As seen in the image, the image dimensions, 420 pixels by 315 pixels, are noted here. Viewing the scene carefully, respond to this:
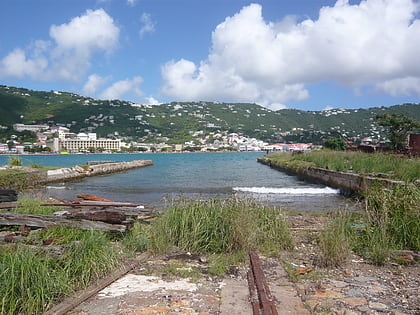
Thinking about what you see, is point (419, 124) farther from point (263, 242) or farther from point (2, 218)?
A: point (2, 218)

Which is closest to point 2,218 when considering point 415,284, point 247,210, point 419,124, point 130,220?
point 130,220

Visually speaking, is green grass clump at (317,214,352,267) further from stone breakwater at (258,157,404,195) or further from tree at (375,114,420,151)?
tree at (375,114,420,151)

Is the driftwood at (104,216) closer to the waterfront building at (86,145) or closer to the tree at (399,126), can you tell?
the tree at (399,126)

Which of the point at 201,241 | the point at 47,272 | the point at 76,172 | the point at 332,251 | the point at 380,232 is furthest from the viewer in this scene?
the point at 76,172

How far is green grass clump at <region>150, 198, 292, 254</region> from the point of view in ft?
Result: 18.6

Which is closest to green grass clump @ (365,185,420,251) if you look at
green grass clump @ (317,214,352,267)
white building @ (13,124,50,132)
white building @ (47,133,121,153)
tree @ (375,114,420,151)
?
green grass clump @ (317,214,352,267)

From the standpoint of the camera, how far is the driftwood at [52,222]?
587 cm

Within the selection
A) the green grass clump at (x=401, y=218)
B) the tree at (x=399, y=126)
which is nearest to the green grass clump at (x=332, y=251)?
the green grass clump at (x=401, y=218)

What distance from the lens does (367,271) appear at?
192 inches

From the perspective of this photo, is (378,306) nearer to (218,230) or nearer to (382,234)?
(382,234)

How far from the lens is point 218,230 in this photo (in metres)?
6.07

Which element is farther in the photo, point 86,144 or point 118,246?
point 86,144

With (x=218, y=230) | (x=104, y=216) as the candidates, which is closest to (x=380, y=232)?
(x=218, y=230)

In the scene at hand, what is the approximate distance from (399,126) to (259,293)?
116 ft
